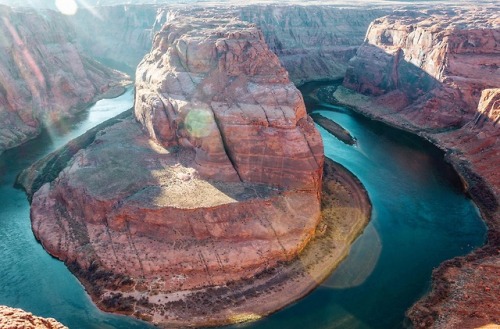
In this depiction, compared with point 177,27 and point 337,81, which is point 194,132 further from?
point 337,81

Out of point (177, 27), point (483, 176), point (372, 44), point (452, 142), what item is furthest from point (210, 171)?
point (372, 44)

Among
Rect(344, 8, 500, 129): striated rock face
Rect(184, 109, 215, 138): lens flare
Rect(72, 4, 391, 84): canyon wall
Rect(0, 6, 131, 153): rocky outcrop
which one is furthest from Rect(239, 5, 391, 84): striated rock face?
Rect(184, 109, 215, 138): lens flare

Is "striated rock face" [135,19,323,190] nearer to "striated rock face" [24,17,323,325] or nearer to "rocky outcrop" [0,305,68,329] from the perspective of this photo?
"striated rock face" [24,17,323,325]

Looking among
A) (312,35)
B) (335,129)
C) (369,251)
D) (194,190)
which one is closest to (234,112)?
(194,190)

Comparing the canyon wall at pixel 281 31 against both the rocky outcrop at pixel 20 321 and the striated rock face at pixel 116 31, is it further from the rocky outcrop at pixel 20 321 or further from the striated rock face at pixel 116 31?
the rocky outcrop at pixel 20 321

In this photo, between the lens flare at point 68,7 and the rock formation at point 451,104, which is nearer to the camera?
the rock formation at point 451,104

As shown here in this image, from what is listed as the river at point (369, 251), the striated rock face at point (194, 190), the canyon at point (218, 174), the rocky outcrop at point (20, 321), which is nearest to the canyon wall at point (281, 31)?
the canyon at point (218, 174)
